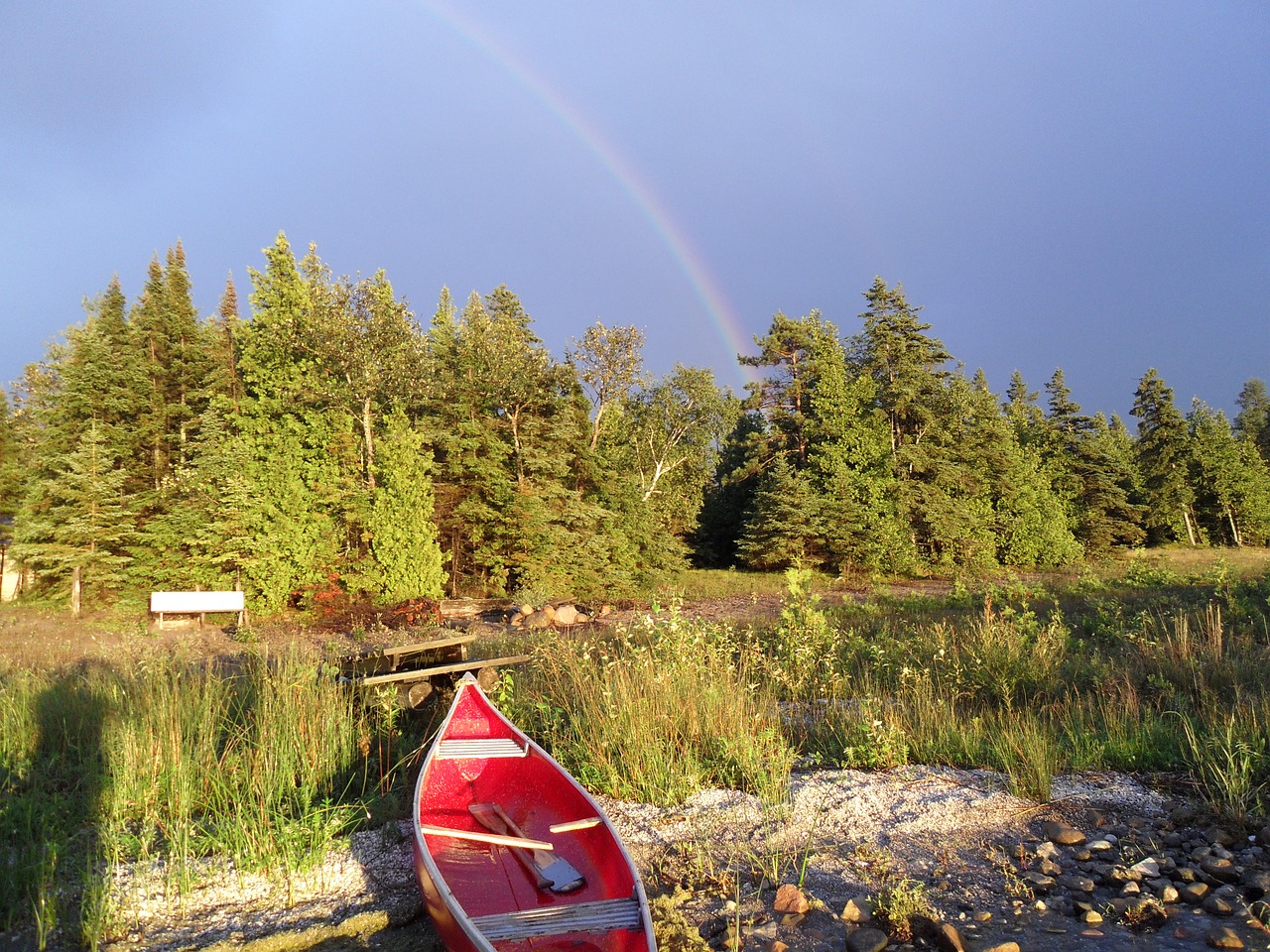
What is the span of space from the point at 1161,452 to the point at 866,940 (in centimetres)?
4149

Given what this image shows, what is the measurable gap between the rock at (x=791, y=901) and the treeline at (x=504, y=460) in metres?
13.8

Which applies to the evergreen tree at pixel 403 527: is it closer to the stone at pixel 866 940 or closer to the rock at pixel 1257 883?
the stone at pixel 866 940

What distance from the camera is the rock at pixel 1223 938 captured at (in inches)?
111

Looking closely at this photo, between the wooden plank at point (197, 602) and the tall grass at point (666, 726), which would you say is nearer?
the tall grass at point (666, 726)

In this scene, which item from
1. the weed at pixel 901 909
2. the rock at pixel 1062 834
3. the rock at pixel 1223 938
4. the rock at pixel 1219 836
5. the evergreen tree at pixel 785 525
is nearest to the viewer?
the rock at pixel 1223 938

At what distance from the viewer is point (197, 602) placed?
14016 mm

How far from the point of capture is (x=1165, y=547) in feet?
117

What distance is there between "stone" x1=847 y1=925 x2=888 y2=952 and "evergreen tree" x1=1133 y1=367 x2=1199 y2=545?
129ft

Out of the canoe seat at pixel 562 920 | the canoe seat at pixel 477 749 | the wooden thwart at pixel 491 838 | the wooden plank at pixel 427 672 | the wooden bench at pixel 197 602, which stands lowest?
the canoe seat at pixel 562 920

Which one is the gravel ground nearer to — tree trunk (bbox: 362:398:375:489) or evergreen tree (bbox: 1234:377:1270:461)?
tree trunk (bbox: 362:398:375:489)

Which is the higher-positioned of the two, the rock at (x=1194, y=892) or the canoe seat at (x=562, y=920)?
the canoe seat at (x=562, y=920)

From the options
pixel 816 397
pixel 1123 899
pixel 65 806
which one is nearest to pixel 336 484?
→ pixel 65 806

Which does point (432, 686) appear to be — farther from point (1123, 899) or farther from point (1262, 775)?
point (1262, 775)

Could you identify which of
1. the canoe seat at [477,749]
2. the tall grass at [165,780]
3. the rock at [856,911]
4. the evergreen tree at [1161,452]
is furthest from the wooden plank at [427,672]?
the evergreen tree at [1161,452]
